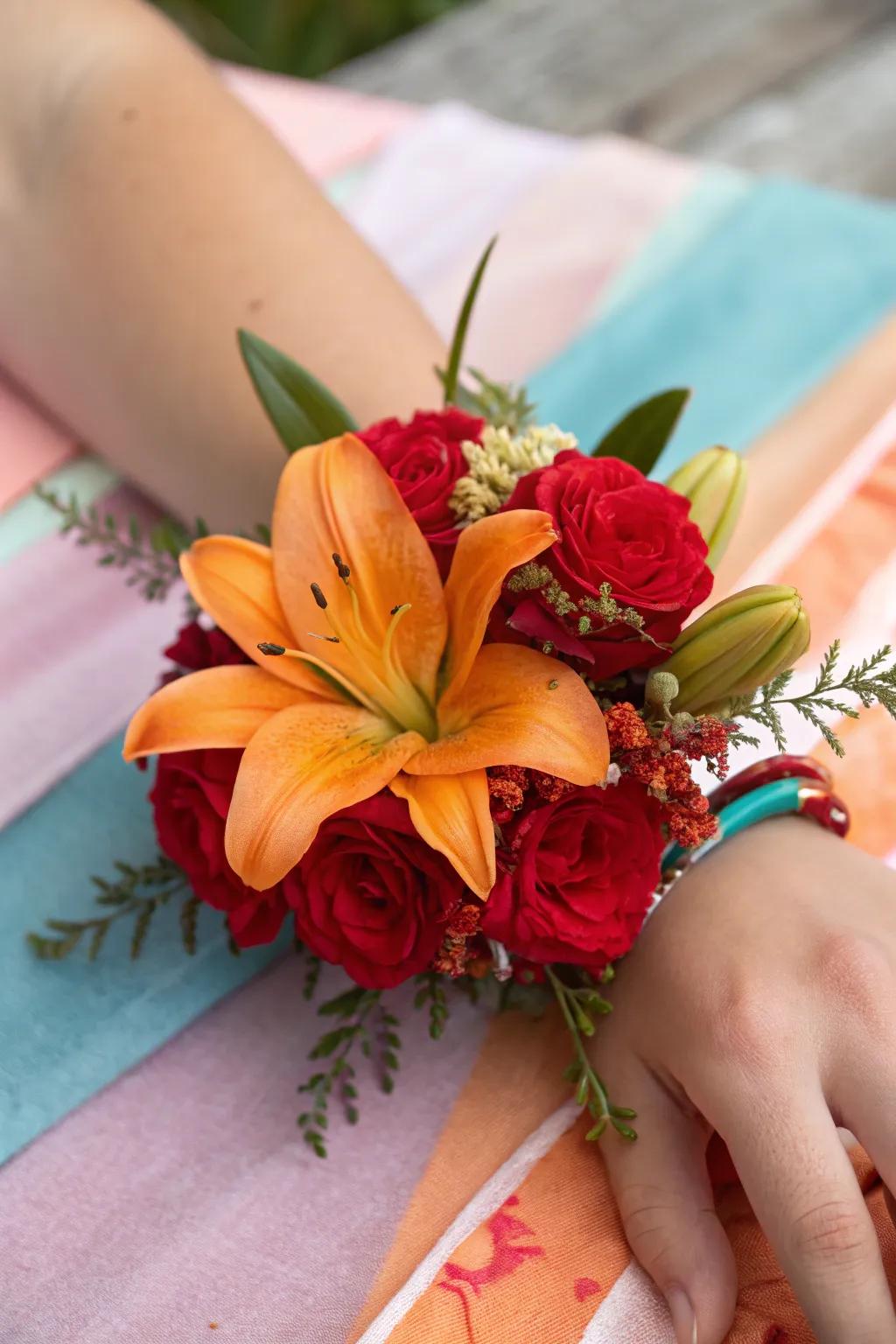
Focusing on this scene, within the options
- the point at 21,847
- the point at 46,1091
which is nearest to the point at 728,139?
the point at 21,847

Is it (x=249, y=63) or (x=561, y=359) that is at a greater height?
(x=249, y=63)

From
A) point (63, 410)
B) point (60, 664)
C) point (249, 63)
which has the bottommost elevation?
point (60, 664)

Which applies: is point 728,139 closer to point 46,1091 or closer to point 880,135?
point 880,135

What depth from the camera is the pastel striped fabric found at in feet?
1.81

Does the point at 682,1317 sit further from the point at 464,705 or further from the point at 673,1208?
the point at 464,705

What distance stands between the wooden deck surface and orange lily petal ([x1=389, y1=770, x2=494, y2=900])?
46.5 inches

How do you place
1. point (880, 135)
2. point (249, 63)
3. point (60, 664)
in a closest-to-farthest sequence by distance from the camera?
point (60, 664)
point (880, 135)
point (249, 63)

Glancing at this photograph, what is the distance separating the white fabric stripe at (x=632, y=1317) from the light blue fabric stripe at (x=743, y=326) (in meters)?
0.59

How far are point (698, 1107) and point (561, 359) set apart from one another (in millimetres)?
681

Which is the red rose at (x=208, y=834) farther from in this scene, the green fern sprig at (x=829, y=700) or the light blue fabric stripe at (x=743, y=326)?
the light blue fabric stripe at (x=743, y=326)

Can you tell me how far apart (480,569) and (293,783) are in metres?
0.12

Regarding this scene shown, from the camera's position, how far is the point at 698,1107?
1.77ft

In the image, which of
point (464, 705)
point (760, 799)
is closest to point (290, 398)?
point (464, 705)

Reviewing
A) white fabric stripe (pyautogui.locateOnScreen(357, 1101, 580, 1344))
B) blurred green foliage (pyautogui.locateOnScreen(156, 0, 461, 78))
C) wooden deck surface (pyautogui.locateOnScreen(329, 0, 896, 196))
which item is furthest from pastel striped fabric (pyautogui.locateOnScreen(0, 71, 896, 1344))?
blurred green foliage (pyautogui.locateOnScreen(156, 0, 461, 78))
